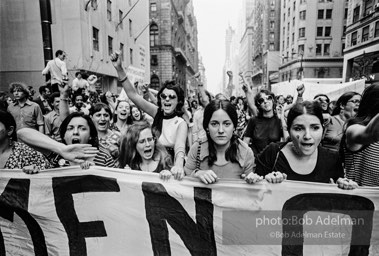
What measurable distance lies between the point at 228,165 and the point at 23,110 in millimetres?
4201

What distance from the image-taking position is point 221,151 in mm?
2318

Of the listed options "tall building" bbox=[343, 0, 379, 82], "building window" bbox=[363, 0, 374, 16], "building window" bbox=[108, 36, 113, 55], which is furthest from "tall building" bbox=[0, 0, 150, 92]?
"building window" bbox=[363, 0, 374, 16]

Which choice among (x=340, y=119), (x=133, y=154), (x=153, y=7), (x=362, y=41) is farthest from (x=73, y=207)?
(x=153, y=7)

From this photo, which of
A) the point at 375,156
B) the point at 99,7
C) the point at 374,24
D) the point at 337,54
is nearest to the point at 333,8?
the point at 337,54

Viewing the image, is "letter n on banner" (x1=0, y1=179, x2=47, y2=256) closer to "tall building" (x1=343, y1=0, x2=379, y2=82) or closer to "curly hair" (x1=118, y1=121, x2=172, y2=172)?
"curly hair" (x1=118, y1=121, x2=172, y2=172)

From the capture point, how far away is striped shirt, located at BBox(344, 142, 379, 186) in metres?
1.93

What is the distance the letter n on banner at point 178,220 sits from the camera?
7.04 ft

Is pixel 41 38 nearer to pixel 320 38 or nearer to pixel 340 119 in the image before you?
pixel 340 119

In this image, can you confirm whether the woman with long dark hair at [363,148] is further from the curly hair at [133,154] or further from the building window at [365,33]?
the building window at [365,33]

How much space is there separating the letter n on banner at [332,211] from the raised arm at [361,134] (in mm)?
374

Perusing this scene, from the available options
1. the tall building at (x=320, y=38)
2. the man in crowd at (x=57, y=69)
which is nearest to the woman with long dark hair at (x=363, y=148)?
the man in crowd at (x=57, y=69)

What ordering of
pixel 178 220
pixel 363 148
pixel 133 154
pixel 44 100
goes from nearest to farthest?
1. pixel 363 148
2. pixel 178 220
3. pixel 133 154
4. pixel 44 100

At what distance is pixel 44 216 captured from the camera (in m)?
2.31

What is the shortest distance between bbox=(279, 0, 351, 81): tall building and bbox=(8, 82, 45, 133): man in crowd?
46198mm
